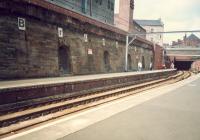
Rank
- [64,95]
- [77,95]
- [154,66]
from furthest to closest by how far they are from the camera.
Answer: [154,66], [77,95], [64,95]

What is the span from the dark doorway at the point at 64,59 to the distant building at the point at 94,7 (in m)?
4.70

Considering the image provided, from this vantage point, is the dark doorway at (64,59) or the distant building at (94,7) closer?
the dark doorway at (64,59)

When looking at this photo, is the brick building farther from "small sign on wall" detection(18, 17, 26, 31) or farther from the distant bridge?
the distant bridge

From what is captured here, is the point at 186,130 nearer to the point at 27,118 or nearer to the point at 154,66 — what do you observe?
the point at 27,118

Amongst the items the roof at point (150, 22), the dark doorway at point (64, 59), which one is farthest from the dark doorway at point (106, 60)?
the roof at point (150, 22)

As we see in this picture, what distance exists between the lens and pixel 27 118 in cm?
795

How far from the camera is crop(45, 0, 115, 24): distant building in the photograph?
2338 cm

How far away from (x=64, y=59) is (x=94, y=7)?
12.4 m

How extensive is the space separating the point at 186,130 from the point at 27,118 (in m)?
4.55

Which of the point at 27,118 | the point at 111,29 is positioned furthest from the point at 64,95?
the point at 111,29

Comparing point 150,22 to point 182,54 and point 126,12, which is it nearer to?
point 182,54

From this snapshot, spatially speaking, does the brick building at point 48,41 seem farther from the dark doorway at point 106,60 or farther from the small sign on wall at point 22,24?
the dark doorway at point 106,60

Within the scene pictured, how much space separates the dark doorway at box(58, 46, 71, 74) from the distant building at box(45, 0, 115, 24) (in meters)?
4.70

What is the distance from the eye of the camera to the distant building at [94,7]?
2338 centimetres
